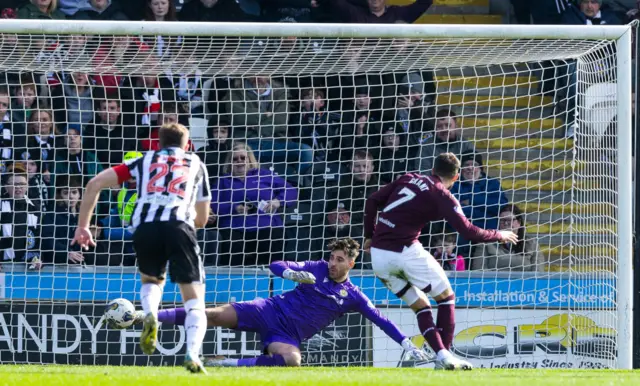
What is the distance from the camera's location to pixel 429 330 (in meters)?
9.35

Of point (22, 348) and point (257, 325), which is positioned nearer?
point (257, 325)

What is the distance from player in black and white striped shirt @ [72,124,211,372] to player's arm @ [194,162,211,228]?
0.07 meters

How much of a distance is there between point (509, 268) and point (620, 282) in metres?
1.74

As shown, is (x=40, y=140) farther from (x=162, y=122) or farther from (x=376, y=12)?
(x=376, y=12)

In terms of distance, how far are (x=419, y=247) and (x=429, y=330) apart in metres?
0.69

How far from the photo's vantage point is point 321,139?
12203mm

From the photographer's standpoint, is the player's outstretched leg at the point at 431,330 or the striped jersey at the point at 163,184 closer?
the striped jersey at the point at 163,184

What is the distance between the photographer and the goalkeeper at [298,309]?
10.1m

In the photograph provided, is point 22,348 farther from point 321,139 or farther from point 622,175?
point 622,175

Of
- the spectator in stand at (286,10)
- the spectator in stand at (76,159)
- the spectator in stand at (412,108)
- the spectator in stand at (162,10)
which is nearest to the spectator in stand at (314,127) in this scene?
the spectator in stand at (412,108)

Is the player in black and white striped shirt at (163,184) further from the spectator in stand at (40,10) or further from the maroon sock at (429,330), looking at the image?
the spectator in stand at (40,10)

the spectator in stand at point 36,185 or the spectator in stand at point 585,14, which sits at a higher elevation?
the spectator in stand at point 585,14

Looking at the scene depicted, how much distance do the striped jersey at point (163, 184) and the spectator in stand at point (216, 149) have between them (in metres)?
4.07

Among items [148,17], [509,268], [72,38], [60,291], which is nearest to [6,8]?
[148,17]
